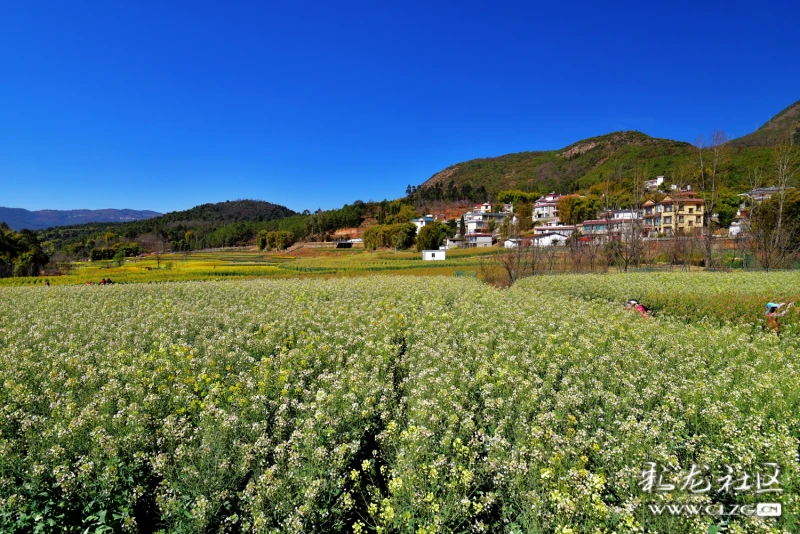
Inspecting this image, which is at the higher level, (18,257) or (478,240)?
(478,240)

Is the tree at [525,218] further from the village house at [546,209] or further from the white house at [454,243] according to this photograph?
the white house at [454,243]

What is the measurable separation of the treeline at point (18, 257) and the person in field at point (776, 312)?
65.4 meters

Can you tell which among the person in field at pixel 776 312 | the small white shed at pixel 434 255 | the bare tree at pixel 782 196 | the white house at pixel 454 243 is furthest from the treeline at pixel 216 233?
the person in field at pixel 776 312

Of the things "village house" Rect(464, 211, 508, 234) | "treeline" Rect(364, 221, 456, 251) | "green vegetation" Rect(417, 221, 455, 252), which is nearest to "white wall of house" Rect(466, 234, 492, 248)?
"treeline" Rect(364, 221, 456, 251)

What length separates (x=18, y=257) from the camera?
4719 centimetres

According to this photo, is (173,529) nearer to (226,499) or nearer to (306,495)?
(226,499)

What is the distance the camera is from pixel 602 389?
5465 millimetres

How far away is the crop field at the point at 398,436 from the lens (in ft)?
10.5

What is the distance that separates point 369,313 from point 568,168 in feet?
688

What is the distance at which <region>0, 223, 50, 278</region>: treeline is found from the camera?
1775 inches

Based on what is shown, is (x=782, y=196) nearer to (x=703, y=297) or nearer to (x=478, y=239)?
(x=703, y=297)

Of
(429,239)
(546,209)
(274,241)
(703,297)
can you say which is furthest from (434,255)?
(274,241)

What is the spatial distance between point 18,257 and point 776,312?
2730 inches

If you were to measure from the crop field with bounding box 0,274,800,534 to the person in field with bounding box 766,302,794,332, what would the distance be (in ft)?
11.5
